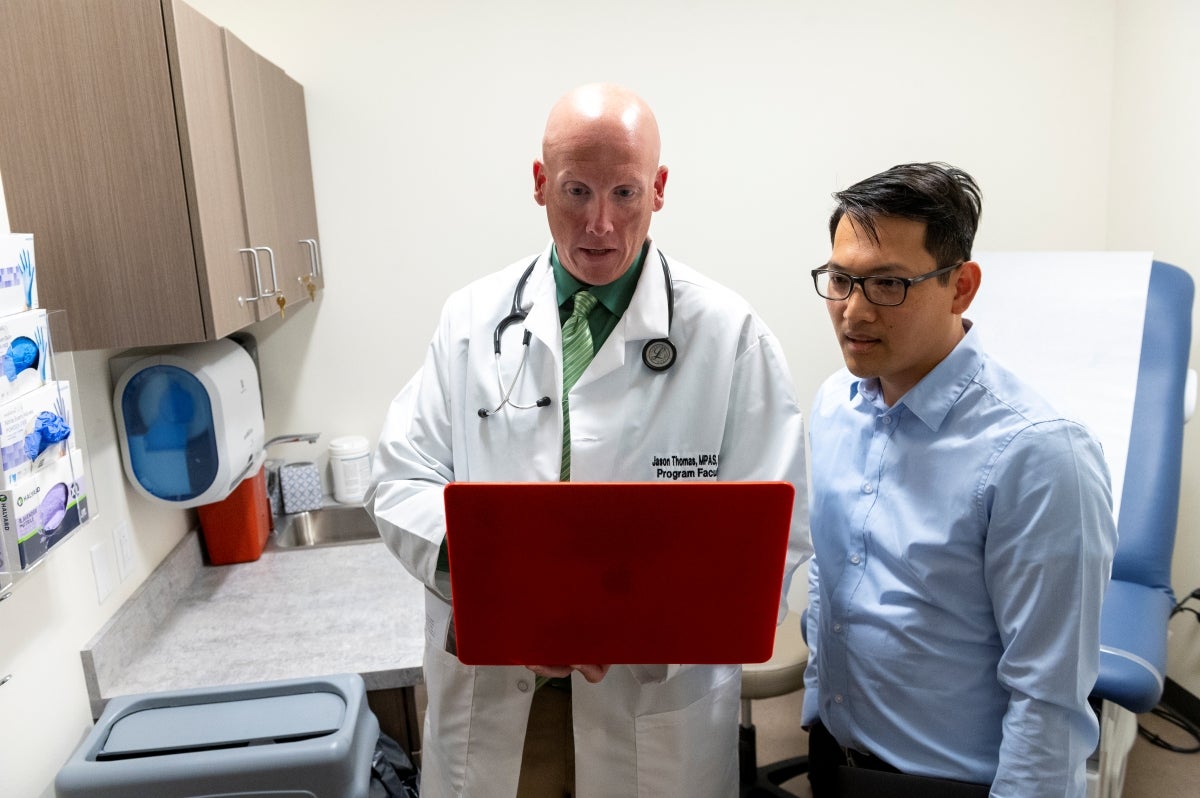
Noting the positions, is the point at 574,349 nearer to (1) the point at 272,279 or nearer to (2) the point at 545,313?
(2) the point at 545,313

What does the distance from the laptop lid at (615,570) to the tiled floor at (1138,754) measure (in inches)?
58.1

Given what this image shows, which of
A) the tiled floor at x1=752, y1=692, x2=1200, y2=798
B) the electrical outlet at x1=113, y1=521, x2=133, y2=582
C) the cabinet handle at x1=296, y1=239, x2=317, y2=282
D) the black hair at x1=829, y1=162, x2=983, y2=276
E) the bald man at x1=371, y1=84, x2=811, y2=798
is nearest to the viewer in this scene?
the black hair at x1=829, y1=162, x2=983, y2=276

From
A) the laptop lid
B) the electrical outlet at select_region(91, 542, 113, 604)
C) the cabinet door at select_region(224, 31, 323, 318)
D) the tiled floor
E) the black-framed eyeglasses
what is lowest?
the tiled floor

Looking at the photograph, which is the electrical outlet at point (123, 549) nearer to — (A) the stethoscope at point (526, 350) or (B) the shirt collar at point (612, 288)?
(A) the stethoscope at point (526, 350)

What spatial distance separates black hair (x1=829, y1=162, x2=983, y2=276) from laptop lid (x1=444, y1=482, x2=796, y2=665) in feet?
1.40

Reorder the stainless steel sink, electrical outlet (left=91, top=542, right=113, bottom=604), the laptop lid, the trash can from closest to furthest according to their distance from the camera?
the laptop lid < the trash can < electrical outlet (left=91, top=542, right=113, bottom=604) < the stainless steel sink

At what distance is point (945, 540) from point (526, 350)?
2.19 ft

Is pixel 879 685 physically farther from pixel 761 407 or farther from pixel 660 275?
pixel 660 275

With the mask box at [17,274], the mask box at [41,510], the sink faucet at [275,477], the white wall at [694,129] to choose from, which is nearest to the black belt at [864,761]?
the mask box at [41,510]

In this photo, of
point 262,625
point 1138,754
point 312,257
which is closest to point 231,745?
point 262,625

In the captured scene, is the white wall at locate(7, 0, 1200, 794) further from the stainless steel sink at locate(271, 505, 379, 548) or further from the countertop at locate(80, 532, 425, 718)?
the countertop at locate(80, 532, 425, 718)

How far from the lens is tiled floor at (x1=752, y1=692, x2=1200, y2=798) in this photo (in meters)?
2.27

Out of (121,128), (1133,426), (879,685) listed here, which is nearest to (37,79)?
(121,128)

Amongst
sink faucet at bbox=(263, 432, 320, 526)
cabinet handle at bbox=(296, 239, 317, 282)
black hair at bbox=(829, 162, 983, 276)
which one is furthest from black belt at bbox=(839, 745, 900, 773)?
cabinet handle at bbox=(296, 239, 317, 282)
